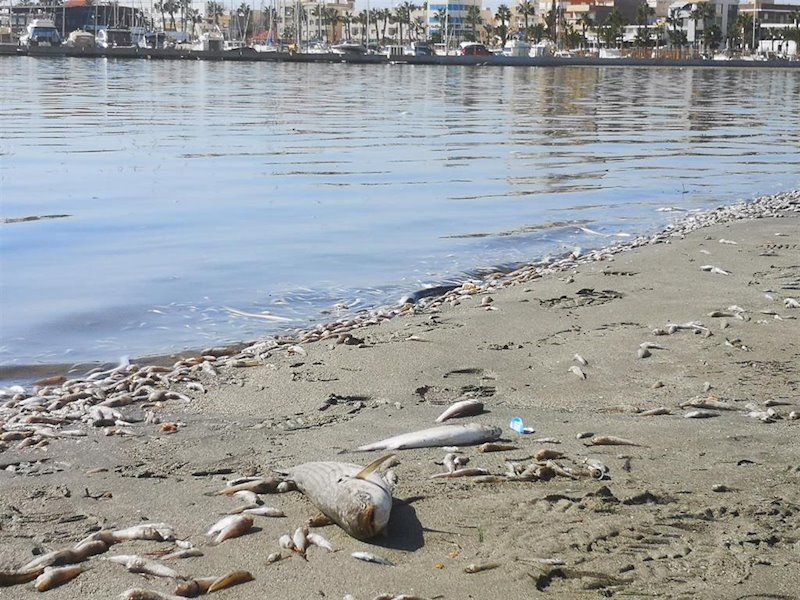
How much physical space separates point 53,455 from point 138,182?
1568cm

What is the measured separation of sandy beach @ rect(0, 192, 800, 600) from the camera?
15.0ft

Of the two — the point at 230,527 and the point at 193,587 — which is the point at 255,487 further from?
the point at 193,587

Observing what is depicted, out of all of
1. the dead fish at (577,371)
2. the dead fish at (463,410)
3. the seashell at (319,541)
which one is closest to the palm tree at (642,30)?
the dead fish at (577,371)

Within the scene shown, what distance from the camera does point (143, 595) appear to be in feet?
14.4

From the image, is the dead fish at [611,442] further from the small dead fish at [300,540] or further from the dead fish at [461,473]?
the small dead fish at [300,540]

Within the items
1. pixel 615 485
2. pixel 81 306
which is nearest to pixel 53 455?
→ pixel 615 485

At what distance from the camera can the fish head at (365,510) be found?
4.76 metres

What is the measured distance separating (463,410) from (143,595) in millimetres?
2810

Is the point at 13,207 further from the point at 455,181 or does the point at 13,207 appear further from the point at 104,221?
the point at 455,181

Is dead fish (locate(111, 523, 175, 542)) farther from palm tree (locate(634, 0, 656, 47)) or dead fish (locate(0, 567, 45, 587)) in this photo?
palm tree (locate(634, 0, 656, 47))

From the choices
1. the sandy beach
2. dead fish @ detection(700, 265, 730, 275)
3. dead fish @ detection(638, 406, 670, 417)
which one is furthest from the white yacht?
dead fish @ detection(638, 406, 670, 417)

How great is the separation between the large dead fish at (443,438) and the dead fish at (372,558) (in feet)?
4.38

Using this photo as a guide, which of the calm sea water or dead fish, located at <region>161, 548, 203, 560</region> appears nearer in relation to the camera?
dead fish, located at <region>161, 548, 203, 560</region>

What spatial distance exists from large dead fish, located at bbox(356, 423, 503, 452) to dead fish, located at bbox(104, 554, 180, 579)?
1.70m
